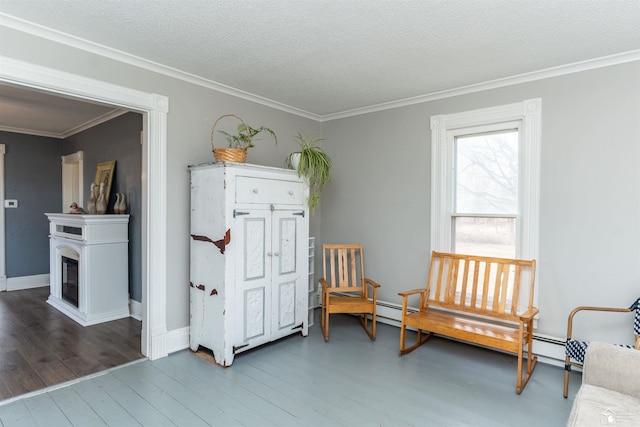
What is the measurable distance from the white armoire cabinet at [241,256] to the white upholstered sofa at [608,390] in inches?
92.0

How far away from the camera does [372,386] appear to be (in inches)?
108

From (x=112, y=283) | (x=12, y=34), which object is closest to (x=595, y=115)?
(x=12, y=34)

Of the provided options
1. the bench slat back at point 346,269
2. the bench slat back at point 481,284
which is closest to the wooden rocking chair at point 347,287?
the bench slat back at point 346,269

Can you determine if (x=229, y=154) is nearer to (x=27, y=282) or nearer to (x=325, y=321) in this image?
(x=325, y=321)

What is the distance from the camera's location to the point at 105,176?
193 inches

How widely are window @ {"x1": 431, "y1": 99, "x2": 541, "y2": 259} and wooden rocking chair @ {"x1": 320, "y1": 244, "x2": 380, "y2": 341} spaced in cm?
88

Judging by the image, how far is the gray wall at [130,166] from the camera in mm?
4379

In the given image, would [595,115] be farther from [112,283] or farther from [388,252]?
[112,283]

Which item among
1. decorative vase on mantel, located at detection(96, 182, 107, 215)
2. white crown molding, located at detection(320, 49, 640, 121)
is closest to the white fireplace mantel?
decorative vase on mantel, located at detection(96, 182, 107, 215)

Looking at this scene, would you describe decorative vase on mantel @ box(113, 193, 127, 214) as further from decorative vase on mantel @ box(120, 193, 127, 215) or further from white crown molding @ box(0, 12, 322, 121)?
white crown molding @ box(0, 12, 322, 121)

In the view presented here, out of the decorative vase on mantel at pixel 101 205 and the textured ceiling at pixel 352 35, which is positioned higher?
the textured ceiling at pixel 352 35

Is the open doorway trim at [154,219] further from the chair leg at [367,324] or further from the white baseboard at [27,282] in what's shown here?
the white baseboard at [27,282]

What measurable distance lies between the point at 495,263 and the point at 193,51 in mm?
3116

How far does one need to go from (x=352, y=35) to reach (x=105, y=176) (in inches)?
156
